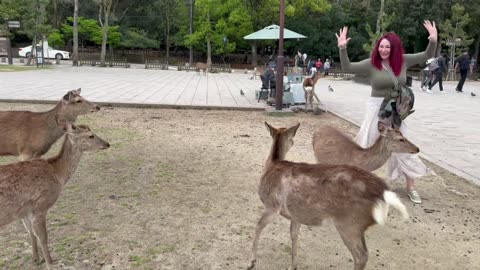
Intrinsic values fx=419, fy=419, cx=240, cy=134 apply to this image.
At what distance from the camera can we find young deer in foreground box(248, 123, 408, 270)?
288cm

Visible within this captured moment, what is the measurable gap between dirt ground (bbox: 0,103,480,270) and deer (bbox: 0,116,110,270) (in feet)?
1.25

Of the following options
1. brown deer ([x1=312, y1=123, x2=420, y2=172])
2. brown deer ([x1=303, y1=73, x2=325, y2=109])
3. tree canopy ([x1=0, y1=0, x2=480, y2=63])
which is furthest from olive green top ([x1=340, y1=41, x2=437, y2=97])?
tree canopy ([x1=0, y1=0, x2=480, y2=63])

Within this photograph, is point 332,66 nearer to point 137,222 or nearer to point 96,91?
point 96,91

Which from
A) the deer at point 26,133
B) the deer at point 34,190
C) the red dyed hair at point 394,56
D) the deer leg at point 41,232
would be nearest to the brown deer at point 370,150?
the red dyed hair at point 394,56

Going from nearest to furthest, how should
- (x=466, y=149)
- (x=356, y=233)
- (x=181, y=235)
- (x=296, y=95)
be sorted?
1. (x=356, y=233)
2. (x=181, y=235)
3. (x=466, y=149)
4. (x=296, y=95)

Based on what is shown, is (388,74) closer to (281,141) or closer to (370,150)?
(370,150)

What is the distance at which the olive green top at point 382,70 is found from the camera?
16.2 ft

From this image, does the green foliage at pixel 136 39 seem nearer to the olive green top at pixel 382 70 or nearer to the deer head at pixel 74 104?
the deer head at pixel 74 104

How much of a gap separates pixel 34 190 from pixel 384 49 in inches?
153

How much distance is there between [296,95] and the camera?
517 inches

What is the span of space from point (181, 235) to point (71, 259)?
994mm

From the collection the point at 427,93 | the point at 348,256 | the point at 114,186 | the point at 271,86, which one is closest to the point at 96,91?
the point at 271,86

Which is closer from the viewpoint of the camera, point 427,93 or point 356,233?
point 356,233

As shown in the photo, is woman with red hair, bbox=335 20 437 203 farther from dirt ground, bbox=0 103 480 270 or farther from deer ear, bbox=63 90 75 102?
deer ear, bbox=63 90 75 102
